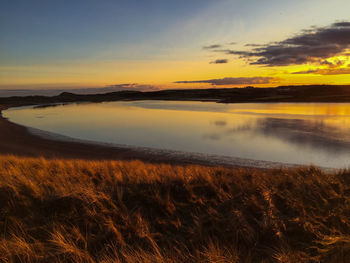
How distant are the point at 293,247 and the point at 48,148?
1587cm

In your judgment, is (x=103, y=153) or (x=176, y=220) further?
(x=103, y=153)

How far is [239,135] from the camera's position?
18.5 meters

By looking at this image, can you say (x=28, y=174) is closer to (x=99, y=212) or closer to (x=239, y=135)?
(x=99, y=212)

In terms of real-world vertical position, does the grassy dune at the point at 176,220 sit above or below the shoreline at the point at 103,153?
above

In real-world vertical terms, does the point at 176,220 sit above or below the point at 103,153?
above

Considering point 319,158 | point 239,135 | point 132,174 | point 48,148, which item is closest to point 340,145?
point 319,158

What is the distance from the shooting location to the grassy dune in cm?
335

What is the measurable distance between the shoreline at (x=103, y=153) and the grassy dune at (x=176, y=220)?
5.99m

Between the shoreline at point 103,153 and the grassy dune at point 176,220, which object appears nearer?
the grassy dune at point 176,220

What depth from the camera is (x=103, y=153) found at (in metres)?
14.1

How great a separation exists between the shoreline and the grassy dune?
19.6 feet

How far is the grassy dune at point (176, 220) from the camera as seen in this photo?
335 cm

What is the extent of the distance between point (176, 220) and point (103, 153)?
10796mm

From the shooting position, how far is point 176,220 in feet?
14.1
